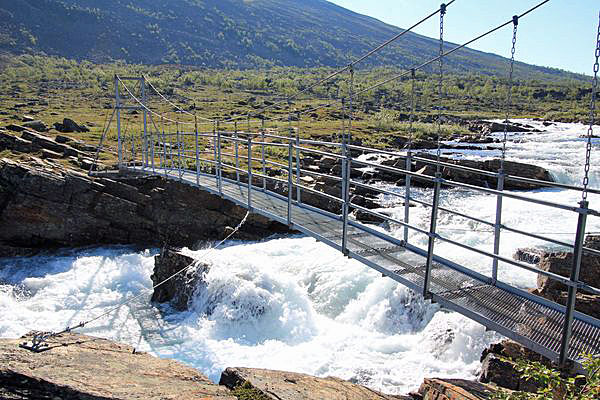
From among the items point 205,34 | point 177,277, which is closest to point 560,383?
point 177,277

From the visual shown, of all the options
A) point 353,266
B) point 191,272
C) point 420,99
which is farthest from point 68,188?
point 420,99

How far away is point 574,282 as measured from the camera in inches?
116

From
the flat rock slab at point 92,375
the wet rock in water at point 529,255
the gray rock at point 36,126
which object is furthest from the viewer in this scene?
the gray rock at point 36,126

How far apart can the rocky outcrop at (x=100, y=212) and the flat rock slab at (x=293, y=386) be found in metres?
7.79

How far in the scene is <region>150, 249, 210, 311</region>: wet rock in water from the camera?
31.7 feet

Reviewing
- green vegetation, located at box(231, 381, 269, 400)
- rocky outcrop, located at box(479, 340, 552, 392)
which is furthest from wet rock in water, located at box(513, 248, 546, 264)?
green vegetation, located at box(231, 381, 269, 400)

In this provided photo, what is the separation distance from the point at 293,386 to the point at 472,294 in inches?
69.2

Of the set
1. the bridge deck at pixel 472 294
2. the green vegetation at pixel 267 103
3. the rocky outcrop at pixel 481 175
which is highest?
the green vegetation at pixel 267 103

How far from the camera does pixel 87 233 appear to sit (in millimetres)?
12641

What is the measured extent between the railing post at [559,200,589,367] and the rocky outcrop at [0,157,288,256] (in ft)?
32.1

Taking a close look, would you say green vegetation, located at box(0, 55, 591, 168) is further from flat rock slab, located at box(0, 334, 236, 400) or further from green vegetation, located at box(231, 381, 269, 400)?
green vegetation, located at box(231, 381, 269, 400)

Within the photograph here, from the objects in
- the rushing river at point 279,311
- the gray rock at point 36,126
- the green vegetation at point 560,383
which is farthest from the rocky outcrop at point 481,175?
the gray rock at point 36,126

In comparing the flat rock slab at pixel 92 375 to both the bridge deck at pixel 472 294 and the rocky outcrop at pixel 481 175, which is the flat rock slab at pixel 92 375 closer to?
the bridge deck at pixel 472 294

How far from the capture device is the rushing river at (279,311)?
7348 millimetres
